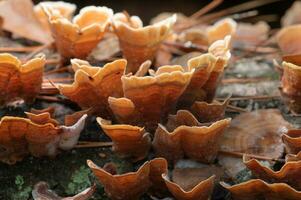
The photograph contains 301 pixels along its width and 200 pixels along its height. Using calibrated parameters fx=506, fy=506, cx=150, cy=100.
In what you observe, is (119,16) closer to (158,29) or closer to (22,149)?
(158,29)

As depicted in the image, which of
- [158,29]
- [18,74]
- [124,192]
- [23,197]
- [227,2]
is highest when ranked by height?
[158,29]

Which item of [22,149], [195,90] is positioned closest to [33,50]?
[22,149]

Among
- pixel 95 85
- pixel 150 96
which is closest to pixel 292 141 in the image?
pixel 150 96

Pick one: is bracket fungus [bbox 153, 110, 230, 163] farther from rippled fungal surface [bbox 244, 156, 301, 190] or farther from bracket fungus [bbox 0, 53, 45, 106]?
bracket fungus [bbox 0, 53, 45, 106]

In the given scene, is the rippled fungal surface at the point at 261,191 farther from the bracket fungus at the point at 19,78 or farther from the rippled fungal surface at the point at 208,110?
the bracket fungus at the point at 19,78

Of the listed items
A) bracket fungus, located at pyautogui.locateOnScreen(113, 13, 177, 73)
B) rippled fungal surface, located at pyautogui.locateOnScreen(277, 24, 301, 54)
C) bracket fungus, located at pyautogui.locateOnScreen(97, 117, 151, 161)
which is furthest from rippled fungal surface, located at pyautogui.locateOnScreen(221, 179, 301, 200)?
rippled fungal surface, located at pyautogui.locateOnScreen(277, 24, 301, 54)
